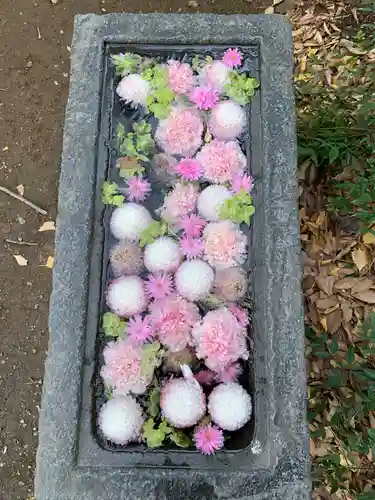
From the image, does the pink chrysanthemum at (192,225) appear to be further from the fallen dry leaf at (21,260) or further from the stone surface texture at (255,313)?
the fallen dry leaf at (21,260)

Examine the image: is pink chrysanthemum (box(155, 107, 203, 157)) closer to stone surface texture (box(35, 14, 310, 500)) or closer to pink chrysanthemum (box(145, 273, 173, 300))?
stone surface texture (box(35, 14, 310, 500))

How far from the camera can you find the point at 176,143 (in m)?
1.86

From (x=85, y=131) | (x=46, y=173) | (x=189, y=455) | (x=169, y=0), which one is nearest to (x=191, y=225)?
(x=85, y=131)

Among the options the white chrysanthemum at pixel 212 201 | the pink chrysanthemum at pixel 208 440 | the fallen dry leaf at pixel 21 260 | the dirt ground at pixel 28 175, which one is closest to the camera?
the pink chrysanthemum at pixel 208 440

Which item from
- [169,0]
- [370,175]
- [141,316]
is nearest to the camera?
[141,316]

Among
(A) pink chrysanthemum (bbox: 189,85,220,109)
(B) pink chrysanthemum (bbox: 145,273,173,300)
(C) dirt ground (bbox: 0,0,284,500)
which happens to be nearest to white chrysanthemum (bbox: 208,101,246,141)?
(A) pink chrysanthemum (bbox: 189,85,220,109)

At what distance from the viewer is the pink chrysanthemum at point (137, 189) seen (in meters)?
1.81

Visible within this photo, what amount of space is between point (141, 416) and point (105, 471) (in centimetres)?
17

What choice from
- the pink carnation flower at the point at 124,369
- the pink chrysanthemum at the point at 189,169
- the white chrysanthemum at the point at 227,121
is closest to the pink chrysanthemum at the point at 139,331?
the pink carnation flower at the point at 124,369

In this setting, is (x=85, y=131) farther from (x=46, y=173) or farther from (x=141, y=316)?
(x=46, y=173)

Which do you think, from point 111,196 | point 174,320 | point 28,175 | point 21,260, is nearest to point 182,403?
point 174,320

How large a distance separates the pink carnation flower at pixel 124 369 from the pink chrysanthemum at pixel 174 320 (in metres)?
0.08

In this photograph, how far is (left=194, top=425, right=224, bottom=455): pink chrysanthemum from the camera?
1556 mm

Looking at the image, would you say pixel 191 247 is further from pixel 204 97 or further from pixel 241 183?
pixel 204 97
